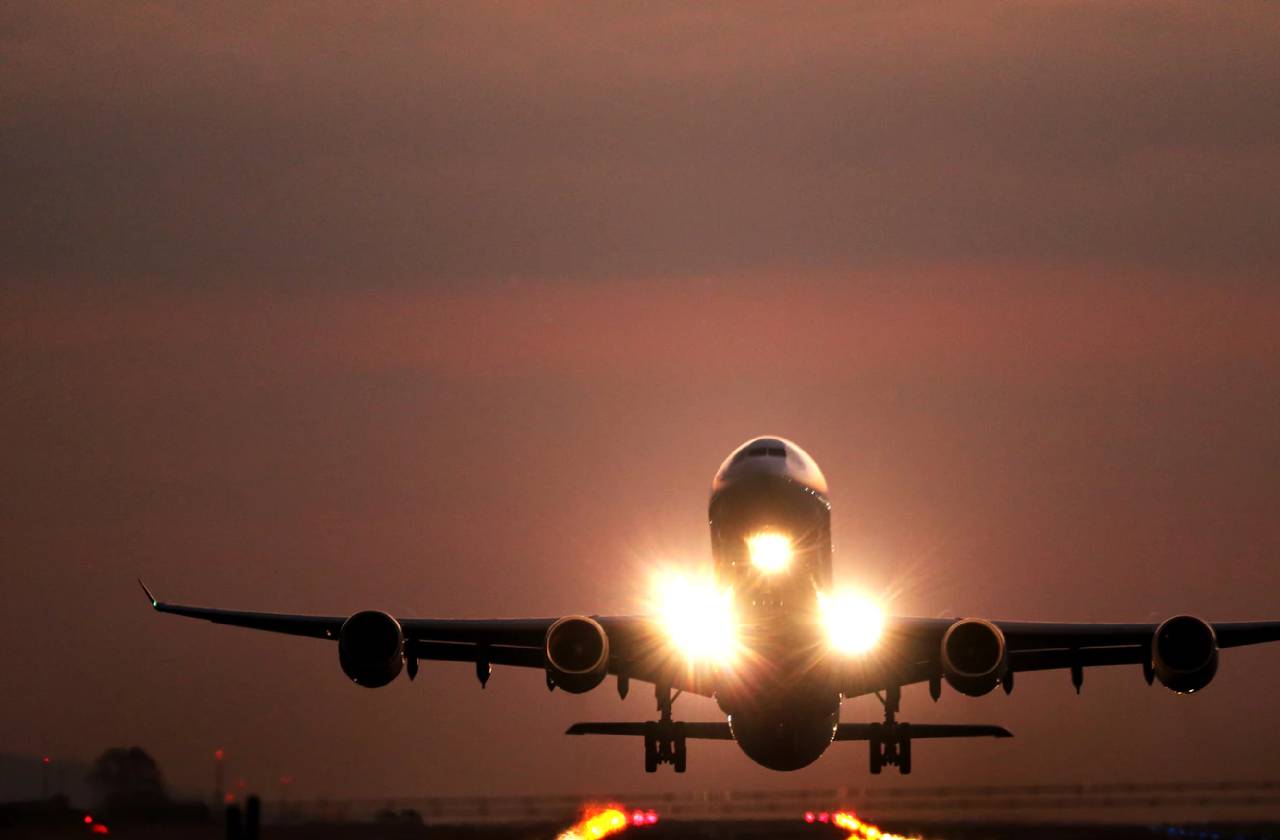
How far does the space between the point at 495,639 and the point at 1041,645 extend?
1532 centimetres

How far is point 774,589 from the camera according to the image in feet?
156

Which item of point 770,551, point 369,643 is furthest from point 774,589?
point 369,643

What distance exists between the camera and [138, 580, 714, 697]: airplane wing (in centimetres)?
5322

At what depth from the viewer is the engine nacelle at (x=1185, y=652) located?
51062 millimetres

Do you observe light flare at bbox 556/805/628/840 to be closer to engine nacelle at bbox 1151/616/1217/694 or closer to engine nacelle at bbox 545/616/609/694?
engine nacelle at bbox 545/616/609/694

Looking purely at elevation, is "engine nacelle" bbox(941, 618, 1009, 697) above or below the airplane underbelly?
above

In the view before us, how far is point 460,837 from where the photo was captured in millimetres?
45031

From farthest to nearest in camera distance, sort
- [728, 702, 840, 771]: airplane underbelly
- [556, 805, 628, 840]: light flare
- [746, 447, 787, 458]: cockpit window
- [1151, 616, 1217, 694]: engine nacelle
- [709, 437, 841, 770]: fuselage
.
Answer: [1151, 616, 1217, 694]: engine nacelle
[746, 447, 787, 458]: cockpit window
[728, 702, 840, 771]: airplane underbelly
[709, 437, 841, 770]: fuselage
[556, 805, 628, 840]: light flare

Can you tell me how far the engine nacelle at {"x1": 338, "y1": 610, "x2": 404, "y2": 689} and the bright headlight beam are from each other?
1001 centimetres

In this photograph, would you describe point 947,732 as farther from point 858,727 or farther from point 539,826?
point 539,826

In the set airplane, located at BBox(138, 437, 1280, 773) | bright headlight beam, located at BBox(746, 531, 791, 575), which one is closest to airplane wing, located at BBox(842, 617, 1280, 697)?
Result: airplane, located at BBox(138, 437, 1280, 773)

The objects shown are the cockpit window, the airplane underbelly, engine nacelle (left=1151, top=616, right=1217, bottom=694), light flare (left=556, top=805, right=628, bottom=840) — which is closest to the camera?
light flare (left=556, top=805, right=628, bottom=840)

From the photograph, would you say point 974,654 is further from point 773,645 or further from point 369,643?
point 369,643

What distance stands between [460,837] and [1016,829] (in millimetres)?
15377
